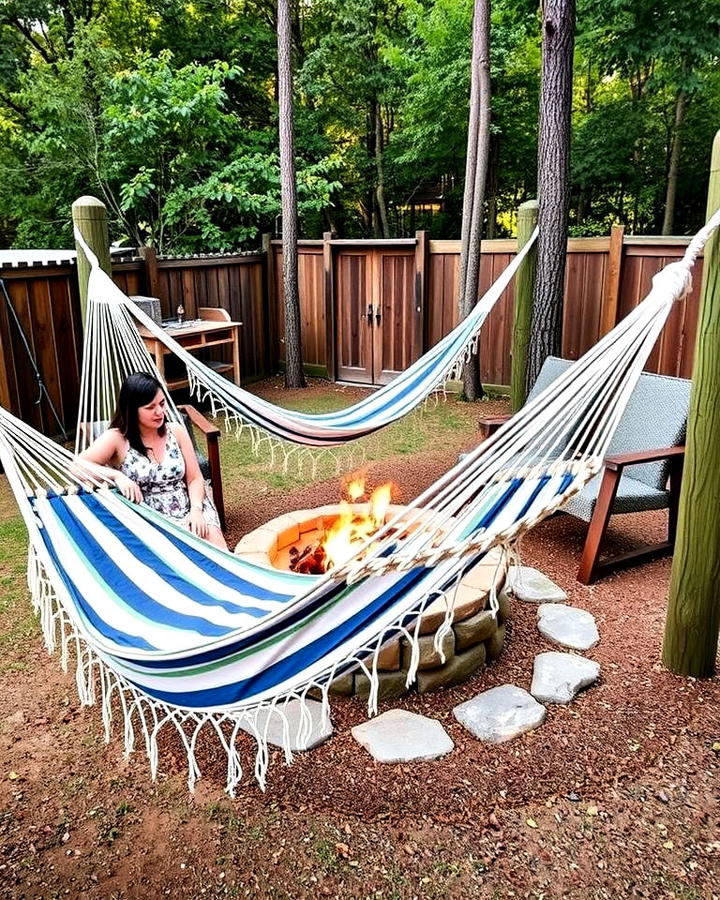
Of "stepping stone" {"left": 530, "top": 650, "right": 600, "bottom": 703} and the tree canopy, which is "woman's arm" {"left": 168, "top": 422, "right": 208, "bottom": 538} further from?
the tree canopy

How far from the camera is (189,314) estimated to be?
19.7ft

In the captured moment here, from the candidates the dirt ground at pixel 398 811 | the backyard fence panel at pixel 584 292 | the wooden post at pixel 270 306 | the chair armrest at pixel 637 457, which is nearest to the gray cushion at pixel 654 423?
the chair armrest at pixel 637 457

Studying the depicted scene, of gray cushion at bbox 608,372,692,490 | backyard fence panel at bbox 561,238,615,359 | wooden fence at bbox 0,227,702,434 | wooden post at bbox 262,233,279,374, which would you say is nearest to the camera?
gray cushion at bbox 608,372,692,490

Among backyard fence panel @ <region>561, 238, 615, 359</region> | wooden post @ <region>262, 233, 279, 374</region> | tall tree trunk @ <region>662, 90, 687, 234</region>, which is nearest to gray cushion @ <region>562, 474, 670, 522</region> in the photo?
backyard fence panel @ <region>561, 238, 615, 359</region>

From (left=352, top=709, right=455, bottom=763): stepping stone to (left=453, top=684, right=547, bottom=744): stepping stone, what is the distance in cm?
9

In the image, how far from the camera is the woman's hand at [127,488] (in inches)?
89.8

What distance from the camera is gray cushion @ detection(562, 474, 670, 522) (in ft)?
9.43

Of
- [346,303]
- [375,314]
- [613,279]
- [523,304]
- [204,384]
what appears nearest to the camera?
[204,384]

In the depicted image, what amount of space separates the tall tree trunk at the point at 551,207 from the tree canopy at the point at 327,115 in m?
3.03

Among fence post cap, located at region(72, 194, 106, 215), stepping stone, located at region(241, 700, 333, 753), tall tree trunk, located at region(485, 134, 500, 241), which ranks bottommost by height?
stepping stone, located at region(241, 700, 333, 753)

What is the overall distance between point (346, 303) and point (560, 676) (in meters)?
4.89

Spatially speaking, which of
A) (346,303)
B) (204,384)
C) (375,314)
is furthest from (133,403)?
(346,303)

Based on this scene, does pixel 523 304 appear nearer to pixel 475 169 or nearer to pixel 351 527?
pixel 475 169

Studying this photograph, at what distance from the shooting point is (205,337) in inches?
222
